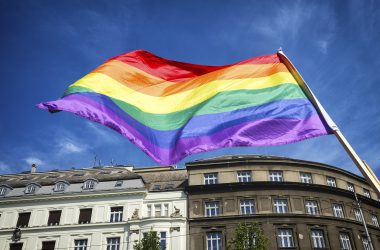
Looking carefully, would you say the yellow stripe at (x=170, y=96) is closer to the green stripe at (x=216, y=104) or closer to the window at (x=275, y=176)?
the green stripe at (x=216, y=104)

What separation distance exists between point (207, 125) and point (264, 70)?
2318 mm

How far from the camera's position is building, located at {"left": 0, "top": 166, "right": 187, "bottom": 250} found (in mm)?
41438

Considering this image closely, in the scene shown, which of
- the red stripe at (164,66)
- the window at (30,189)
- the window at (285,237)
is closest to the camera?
the red stripe at (164,66)

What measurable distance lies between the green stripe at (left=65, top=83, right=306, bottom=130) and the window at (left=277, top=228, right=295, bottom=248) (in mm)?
35823

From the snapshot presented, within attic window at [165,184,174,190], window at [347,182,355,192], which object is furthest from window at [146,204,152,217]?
window at [347,182,355,192]

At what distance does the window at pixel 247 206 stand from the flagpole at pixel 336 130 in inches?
1425

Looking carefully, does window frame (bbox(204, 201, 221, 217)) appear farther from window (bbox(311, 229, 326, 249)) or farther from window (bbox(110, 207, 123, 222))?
window (bbox(311, 229, 326, 249))

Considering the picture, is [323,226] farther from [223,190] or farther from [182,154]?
[182,154]

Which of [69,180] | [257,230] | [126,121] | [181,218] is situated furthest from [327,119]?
[69,180]

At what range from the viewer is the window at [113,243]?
4119cm

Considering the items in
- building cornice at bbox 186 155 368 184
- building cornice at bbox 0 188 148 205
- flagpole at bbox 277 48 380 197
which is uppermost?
building cornice at bbox 186 155 368 184

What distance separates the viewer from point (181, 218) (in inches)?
1642

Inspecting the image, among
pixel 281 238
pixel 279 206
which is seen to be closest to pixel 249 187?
pixel 279 206

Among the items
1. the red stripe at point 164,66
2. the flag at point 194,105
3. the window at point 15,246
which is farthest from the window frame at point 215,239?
the flag at point 194,105
